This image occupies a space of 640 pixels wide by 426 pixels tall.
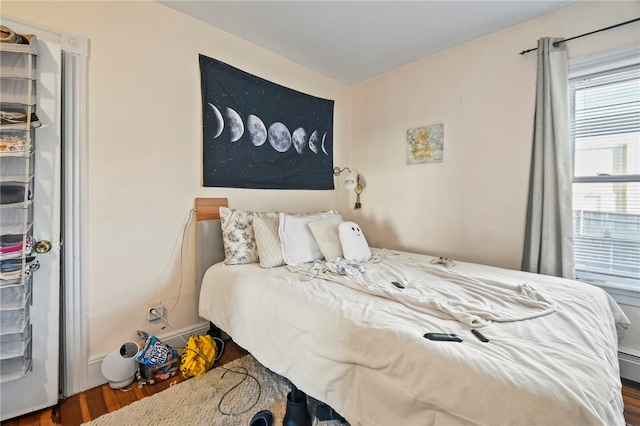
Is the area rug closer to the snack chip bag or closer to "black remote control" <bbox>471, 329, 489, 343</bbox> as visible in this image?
the snack chip bag

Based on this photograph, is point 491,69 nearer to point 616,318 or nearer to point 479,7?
point 479,7

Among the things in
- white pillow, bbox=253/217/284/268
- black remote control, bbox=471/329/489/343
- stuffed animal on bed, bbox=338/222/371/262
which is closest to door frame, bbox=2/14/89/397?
white pillow, bbox=253/217/284/268

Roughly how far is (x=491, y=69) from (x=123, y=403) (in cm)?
350

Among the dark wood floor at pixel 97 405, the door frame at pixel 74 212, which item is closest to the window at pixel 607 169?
the dark wood floor at pixel 97 405

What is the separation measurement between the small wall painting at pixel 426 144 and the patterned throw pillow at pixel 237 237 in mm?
1735

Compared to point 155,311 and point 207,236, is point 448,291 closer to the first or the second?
point 207,236

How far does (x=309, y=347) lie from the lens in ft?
4.05

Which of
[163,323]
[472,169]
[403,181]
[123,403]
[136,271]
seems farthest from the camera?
[403,181]

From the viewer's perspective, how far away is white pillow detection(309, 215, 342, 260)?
7.09ft

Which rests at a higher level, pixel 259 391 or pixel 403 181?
pixel 403 181

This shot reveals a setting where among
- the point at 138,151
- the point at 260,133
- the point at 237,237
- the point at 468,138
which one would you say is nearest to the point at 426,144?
the point at 468,138

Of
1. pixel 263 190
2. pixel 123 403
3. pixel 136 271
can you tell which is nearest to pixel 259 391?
pixel 123 403

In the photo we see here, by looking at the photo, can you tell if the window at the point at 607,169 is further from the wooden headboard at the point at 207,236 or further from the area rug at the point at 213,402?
the wooden headboard at the point at 207,236

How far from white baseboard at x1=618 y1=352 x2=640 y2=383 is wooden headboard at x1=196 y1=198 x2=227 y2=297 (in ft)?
9.40
